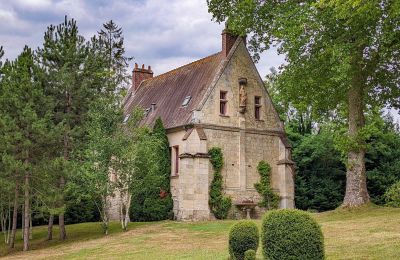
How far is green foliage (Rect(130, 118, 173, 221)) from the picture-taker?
29484mm

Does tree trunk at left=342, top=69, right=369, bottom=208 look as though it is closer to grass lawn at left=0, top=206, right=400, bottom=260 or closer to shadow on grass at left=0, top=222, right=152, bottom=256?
grass lawn at left=0, top=206, right=400, bottom=260

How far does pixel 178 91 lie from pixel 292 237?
24.4m

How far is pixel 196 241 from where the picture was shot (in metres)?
22.7

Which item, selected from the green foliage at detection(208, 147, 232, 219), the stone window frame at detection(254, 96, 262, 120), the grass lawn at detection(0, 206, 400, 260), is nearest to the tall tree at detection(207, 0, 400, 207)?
the grass lawn at detection(0, 206, 400, 260)

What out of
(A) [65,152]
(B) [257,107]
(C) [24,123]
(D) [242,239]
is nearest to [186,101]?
(B) [257,107]

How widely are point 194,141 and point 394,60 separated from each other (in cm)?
1146

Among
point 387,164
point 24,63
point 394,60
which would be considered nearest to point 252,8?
point 394,60

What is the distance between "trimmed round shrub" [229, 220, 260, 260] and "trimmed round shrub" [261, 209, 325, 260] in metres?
1.76

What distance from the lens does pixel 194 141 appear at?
31.6 meters

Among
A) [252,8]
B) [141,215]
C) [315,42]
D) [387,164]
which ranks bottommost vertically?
[141,215]

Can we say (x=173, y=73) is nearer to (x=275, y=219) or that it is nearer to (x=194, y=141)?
(x=194, y=141)

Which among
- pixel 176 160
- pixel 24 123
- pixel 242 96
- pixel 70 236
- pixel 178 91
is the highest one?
pixel 178 91

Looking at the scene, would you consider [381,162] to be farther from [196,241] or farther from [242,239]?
[242,239]

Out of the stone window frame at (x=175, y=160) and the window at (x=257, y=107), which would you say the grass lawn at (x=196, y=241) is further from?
the window at (x=257, y=107)
